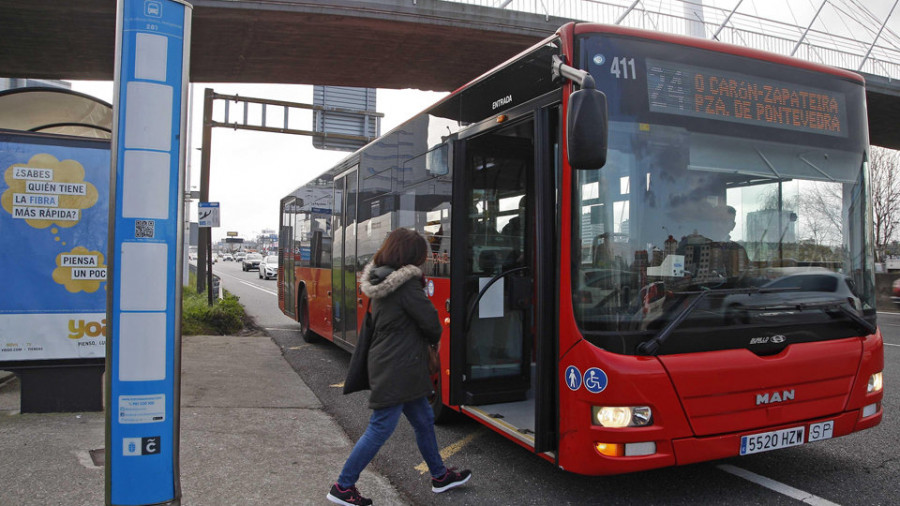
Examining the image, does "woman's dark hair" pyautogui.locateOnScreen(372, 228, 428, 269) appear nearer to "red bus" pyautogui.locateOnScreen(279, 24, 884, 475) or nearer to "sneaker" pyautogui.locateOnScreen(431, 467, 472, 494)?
"red bus" pyautogui.locateOnScreen(279, 24, 884, 475)

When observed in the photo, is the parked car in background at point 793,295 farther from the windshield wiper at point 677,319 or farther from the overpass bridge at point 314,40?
the overpass bridge at point 314,40

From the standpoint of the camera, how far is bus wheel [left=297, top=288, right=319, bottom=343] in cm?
1131

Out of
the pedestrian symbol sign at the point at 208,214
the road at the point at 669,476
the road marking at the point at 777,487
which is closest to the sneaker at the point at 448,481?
the road at the point at 669,476

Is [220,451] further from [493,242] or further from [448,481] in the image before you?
[493,242]

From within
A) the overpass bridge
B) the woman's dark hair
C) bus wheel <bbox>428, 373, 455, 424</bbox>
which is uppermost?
the overpass bridge

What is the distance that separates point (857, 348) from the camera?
3.98 m

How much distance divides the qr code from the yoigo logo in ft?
11.6

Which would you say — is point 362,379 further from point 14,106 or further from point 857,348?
point 14,106

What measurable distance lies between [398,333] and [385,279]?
1.11ft

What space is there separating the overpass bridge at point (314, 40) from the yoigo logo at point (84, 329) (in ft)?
43.4

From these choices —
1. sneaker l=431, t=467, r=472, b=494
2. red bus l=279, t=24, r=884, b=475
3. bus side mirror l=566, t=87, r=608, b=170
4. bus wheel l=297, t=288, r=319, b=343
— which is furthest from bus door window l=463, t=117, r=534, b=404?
bus wheel l=297, t=288, r=319, b=343

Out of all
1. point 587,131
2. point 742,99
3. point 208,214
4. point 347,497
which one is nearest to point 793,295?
point 742,99

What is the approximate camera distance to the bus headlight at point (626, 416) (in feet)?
11.3

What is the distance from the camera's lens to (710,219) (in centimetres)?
379
